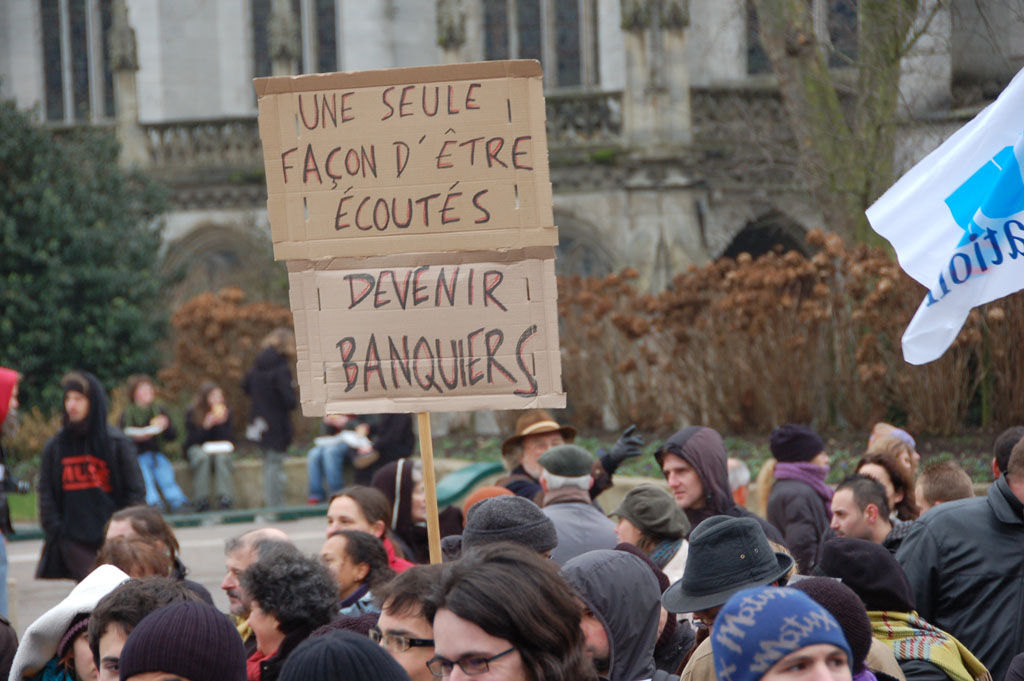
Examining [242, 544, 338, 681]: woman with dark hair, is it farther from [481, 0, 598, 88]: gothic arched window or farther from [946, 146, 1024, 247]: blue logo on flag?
[481, 0, 598, 88]: gothic arched window

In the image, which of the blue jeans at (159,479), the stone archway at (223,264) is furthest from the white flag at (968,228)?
the stone archway at (223,264)

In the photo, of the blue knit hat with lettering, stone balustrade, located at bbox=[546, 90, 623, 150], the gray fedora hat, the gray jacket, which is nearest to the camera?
the blue knit hat with lettering

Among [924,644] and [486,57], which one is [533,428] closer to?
[924,644]

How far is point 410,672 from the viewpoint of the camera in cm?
380

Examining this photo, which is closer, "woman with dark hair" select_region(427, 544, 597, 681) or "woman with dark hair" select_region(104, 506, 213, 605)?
"woman with dark hair" select_region(427, 544, 597, 681)

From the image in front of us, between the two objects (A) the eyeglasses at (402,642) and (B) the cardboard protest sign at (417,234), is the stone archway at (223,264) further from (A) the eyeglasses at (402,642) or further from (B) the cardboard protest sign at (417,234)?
(A) the eyeglasses at (402,642)

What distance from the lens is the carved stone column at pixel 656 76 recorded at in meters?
22.7

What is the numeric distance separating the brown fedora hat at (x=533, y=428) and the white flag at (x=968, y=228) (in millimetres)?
2836

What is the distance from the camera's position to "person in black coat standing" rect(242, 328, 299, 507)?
47.9 ft

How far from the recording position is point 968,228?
5.16m

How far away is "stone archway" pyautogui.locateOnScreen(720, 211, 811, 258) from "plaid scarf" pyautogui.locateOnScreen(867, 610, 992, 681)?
18269 mm

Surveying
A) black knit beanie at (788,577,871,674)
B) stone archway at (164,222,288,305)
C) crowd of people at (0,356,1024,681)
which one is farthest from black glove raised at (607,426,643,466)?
stone archway at (164,222,288,305)

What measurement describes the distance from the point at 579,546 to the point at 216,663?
243cm

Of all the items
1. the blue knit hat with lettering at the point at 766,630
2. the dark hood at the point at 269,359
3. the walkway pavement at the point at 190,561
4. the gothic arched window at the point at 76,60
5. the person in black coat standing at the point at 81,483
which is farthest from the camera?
the gothic arched window at the point at 76,60
